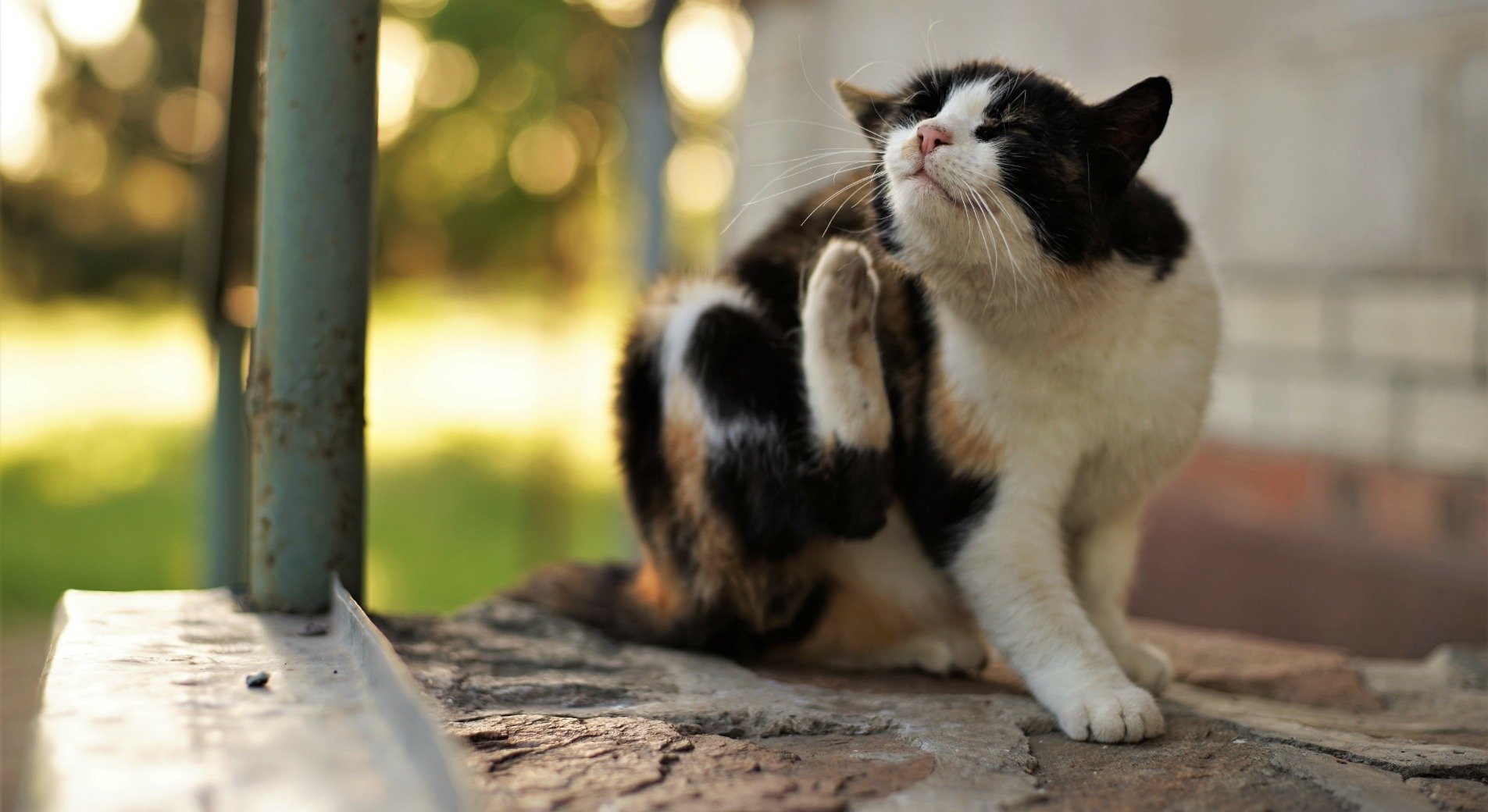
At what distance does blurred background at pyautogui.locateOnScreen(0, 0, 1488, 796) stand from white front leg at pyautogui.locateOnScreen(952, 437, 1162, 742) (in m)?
0.64

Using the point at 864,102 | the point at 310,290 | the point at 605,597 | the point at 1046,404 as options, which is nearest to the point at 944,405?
the point at 1046,404

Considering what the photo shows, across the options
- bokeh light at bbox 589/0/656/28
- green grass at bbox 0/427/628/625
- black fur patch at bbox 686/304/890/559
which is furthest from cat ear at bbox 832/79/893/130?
green grass at bbox 0/427/628/625

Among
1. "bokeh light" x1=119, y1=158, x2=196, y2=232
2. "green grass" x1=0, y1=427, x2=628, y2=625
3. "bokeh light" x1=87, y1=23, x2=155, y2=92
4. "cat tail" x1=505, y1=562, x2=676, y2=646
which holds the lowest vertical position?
"green grass" x1=0, y1=427, x2=628, y2=625

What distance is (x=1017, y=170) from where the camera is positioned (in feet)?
5.57

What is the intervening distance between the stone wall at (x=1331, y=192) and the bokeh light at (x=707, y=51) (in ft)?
5.32

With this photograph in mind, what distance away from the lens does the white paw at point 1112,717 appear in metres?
1.63

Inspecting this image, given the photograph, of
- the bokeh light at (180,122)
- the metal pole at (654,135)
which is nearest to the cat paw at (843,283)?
the metal pole at (654,135)

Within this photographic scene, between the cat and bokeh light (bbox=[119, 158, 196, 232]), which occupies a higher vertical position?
bokeh light (bbox=[119, 158, 196, 232])

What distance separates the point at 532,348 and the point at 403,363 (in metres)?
1.47

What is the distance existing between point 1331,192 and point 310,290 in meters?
2.83

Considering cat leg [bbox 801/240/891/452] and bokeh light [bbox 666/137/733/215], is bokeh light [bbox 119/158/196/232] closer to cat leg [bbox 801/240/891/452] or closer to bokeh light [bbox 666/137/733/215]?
bokeh light [bbox 666/137/733/215]

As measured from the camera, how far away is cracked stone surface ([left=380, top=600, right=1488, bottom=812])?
1.32 metres

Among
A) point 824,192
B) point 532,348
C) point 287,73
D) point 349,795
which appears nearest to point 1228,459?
point 824,192

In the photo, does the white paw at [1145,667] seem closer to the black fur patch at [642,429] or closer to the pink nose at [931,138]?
the black fur patch at [642,429]
